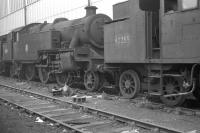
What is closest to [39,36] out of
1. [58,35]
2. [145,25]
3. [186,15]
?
[58,35]

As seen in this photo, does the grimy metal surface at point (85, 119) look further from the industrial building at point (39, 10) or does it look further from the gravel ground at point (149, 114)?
the industrial building at point (39, 10)

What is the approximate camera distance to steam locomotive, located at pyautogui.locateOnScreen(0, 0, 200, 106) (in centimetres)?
822

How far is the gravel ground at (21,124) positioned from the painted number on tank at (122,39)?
371cm

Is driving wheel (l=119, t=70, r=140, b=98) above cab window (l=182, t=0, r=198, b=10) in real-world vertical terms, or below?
below

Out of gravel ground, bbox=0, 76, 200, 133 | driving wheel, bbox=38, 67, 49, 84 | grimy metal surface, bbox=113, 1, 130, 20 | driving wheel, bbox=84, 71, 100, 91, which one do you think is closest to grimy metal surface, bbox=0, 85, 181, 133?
gravel ground, bbox=0, 76, 200, 133

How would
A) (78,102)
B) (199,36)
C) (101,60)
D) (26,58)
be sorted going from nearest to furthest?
(199,36) → (78,102) → (101,60) → (26,58)

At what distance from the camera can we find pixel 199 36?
7668 mm

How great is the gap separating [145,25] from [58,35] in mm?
7709

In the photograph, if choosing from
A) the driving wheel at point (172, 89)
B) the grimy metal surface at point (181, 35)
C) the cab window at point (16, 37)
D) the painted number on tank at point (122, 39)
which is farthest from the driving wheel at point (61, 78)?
the grimy metal surface at point (181, 35)

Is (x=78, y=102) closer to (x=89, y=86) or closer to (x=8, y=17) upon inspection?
(x=89, y=86)

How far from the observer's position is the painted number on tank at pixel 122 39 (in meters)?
10.3

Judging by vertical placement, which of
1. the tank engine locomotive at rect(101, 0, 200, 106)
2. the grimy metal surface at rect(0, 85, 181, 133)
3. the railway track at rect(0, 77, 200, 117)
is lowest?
the grimy metal surface at rect(0, 85, 181, 133)

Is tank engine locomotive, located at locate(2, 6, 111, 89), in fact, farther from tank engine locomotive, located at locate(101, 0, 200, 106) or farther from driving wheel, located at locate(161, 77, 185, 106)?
driving wheel, located at locate(161, 77, 185, 106)

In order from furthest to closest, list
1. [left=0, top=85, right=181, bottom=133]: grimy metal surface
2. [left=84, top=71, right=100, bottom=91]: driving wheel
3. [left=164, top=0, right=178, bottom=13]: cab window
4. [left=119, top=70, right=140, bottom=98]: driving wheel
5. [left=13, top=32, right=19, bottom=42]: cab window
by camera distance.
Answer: [left=13, top=32, right=19, bottom=42]: cab window → [left=84, top=71, right=100, bottom=91]: driving wheel → [left=119, top=70, right=140, bottom=98]: driving wheel → [left=164, top=0, right=178, bottom=13]: cab window → [left=0, top=85, right=181, bottom=133]: grimy metal surface
